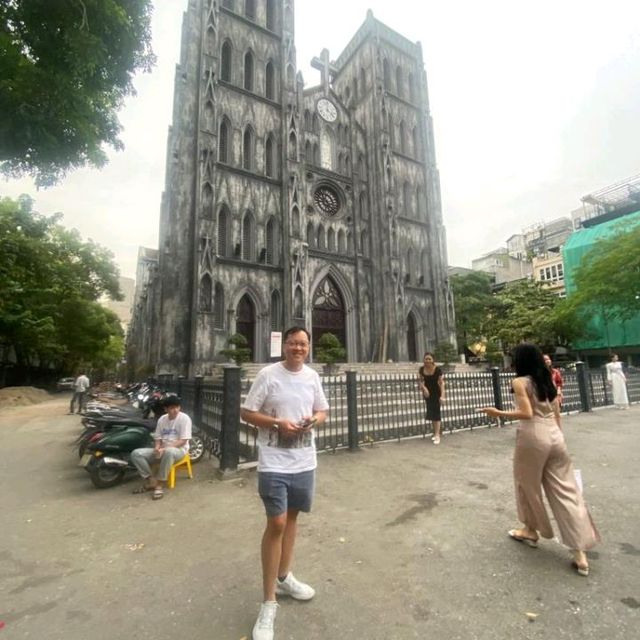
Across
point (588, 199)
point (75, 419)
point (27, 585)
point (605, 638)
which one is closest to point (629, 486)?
point (605, 638)

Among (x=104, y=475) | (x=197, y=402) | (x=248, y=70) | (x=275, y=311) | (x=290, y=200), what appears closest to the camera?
(x=104, y=475)

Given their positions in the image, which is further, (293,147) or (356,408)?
(293,147)

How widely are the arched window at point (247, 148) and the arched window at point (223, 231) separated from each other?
316 centimetres

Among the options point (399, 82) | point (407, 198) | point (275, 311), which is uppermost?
point (399, 82)

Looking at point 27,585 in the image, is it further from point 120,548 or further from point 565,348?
point 565,348

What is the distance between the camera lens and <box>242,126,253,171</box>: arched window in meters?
20.4

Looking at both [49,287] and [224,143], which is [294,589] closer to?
[224,143]

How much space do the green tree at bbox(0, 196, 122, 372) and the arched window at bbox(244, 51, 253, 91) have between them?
13980 millimetres

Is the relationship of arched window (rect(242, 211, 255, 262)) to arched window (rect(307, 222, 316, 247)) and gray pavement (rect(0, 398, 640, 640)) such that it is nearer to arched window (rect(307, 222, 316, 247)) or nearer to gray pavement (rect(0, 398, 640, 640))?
arched window (rect(307, 222, 316, 247))

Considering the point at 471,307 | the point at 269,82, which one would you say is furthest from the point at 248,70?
the point at 471,307

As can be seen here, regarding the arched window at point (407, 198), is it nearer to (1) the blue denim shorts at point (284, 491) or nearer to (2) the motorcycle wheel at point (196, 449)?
(2) the motorcycle wheel at point (196, 449)

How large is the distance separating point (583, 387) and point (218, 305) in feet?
48.7

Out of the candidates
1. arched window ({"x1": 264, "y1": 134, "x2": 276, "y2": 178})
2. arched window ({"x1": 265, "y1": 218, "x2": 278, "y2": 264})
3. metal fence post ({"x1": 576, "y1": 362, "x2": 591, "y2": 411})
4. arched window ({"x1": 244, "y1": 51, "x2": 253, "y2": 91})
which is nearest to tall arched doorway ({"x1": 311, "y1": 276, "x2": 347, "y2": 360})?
arched window ({"x1": 265, "y1": 218, "x2": 278, "y2": 264})

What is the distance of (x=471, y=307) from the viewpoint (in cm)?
3409
